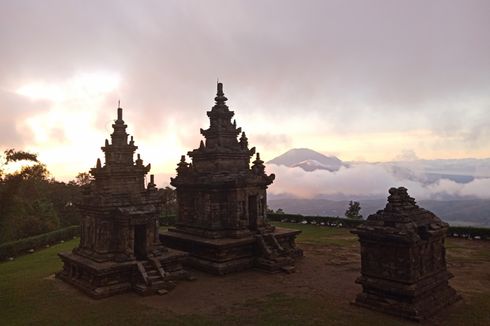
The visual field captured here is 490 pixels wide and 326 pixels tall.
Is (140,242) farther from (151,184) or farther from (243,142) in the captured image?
(243,142)

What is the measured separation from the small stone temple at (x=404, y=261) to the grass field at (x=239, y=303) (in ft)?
1.84

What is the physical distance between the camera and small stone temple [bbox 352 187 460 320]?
46.3ft

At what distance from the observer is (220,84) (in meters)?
26.6

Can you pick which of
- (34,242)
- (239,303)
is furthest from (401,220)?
(34,242)

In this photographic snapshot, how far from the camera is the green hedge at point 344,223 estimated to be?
31.5 metres

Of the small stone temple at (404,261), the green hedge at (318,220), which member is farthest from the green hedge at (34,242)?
the small stone temple at (404,261)

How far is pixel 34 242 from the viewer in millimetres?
31266

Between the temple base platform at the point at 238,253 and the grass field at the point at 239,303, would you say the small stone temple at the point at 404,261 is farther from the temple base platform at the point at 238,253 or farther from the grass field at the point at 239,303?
the temple base platform at the point at 238,253

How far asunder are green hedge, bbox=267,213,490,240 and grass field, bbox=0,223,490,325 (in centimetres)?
892

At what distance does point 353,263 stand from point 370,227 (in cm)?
861

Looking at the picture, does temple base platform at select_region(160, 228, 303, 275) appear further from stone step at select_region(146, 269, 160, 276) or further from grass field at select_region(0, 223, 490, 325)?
stone step at select_region(146, 269, 160, 276)

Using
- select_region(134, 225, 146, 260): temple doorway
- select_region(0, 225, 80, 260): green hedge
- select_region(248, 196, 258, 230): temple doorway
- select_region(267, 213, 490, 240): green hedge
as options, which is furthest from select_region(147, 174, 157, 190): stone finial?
select_region(267, 213, 490, 240): green hedge

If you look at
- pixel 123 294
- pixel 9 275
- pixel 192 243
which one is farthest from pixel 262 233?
pixel 9 275

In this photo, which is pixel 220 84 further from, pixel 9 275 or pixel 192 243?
pixel 9 275
